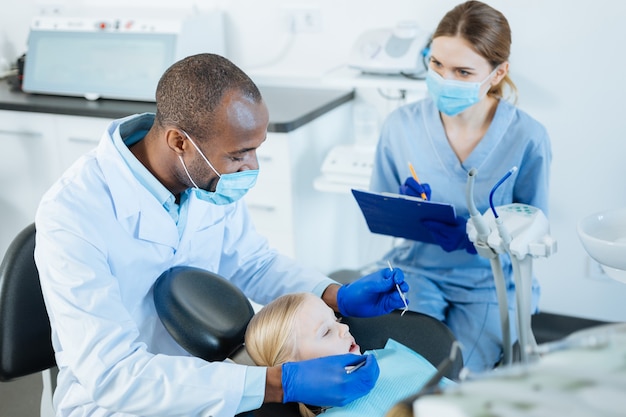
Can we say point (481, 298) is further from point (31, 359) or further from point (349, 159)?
point (31, 359)

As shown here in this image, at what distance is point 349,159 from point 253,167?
1.16m

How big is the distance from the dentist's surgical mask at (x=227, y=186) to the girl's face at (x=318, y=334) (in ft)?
0.86

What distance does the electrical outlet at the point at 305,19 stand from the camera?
2807 millimetres

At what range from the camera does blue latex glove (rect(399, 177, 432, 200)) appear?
1.97 m

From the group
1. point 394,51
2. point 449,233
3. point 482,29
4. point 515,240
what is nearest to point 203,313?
point 515,240

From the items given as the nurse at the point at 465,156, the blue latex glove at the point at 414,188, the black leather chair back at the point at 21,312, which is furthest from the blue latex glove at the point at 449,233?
the black leather chair back at the point at 21,312

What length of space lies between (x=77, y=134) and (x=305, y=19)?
98cm

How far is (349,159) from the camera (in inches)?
102

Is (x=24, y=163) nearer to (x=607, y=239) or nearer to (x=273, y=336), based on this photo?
(x=273, y=336)

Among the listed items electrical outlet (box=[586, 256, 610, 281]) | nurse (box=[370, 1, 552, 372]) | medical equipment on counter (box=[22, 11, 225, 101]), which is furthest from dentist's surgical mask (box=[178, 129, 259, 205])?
electrical outlet (box=[586, 256, 610, 281])

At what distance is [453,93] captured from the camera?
197 centimetres

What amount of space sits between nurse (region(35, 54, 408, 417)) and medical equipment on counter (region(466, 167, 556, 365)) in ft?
0.76

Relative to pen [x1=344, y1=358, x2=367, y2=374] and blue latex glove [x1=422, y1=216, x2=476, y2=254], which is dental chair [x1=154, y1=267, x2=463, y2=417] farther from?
blue latex glove [x1=422, y1=216, x2=476, y2=254]

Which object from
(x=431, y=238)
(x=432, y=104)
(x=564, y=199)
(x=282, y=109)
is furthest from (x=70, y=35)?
(x=564, y=199)
